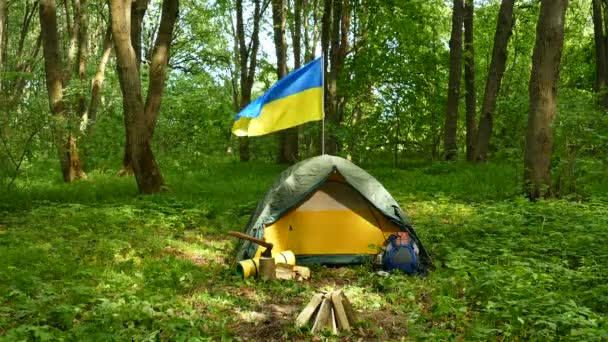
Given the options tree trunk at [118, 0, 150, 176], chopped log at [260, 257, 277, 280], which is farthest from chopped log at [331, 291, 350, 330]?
tree trunk at [118, 0, 150, 176]

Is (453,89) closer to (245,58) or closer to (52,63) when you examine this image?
(245,58)

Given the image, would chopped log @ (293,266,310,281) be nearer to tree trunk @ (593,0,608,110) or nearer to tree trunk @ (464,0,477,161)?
tree trunk @ (464,0,477,161)

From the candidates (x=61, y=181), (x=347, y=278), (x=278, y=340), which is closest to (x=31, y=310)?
(x=278, y=340)

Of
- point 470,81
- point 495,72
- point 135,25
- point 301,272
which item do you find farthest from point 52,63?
point 470,81

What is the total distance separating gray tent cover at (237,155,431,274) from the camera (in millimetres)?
7438

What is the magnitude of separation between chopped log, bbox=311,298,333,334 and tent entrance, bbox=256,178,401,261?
2.55 metres

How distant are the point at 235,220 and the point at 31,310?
5170 mm

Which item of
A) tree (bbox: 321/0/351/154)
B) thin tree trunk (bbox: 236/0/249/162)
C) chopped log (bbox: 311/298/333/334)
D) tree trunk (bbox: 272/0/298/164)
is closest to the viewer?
chopped log (bbox: 311/298/333/334)

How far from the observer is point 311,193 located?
7.64m

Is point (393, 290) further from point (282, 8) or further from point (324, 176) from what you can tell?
point (282, 8)

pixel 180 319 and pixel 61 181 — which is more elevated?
pixel 61 181

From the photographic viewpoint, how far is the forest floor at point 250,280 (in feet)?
15.6

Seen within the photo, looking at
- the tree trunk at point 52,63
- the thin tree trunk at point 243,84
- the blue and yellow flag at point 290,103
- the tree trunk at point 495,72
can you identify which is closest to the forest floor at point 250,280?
the blue and yellow flag at point 290,103

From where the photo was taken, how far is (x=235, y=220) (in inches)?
388
